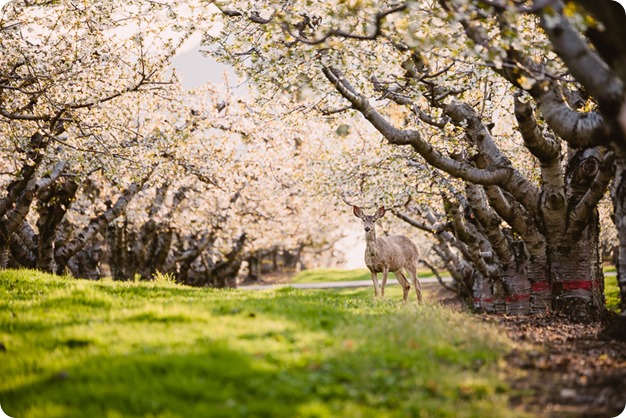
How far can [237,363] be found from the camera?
714cm

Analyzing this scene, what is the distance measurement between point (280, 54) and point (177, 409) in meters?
8.83

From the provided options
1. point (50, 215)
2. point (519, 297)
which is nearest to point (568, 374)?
point (519, 297)

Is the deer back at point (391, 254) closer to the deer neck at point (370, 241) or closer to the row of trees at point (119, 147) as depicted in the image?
the deer neck at point (370, 241)

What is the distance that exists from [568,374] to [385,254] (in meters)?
11.4

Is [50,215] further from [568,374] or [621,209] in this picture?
[568,374]

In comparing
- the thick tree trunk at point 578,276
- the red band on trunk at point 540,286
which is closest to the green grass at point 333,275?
the red band on trunk at point 540,286

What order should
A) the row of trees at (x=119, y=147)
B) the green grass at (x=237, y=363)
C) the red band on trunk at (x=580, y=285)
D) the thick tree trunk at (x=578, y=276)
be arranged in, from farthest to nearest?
the row of trees at (x=119, y=147), the red band on trunk at (x=580, y=285), the thick tree trunk at (x=578, y=276), the green grass at (x=237, y=363)

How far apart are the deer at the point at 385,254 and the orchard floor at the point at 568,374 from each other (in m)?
7.80

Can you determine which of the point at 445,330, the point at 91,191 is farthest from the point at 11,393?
the point at 91,191

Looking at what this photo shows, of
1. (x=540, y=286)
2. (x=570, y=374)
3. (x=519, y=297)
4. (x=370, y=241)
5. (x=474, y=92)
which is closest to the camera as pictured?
(x=570, y=374)

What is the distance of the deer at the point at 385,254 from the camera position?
60.6ft

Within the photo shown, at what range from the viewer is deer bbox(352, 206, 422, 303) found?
18484 millimetres

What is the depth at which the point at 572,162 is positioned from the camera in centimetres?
1442

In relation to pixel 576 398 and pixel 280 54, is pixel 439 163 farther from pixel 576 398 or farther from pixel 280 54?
pixel 576 398
